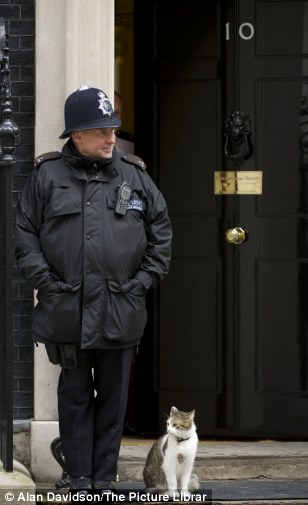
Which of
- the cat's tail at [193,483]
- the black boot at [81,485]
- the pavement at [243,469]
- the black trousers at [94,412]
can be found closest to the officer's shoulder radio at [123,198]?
the black trousers at [94,412]

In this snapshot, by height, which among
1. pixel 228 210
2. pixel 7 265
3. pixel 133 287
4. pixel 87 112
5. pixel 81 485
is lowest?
pixel 81 485

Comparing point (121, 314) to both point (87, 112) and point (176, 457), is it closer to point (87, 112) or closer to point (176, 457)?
point (176, 457)

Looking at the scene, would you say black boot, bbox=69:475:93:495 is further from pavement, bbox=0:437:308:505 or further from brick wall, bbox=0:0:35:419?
brick wall, bbox=0:0:35:419

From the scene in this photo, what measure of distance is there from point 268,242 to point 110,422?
72.6 inches

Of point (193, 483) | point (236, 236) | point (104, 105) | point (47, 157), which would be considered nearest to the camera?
point (104, 105)

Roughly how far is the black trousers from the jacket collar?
33.4 inches

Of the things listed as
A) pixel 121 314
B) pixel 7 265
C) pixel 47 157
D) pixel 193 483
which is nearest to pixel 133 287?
pixel 121 314

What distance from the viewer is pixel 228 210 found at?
8.27 meters

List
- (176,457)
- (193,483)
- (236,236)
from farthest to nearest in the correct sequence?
(236,236), (193,483), (176,457)

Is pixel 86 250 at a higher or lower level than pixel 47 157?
lower

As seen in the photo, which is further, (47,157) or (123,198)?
(47,157)

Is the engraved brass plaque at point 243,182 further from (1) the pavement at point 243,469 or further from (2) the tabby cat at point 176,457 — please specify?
(2) the tabby cat at point 176,457

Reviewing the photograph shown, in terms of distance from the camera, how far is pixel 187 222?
833cm

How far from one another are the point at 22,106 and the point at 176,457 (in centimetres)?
209
